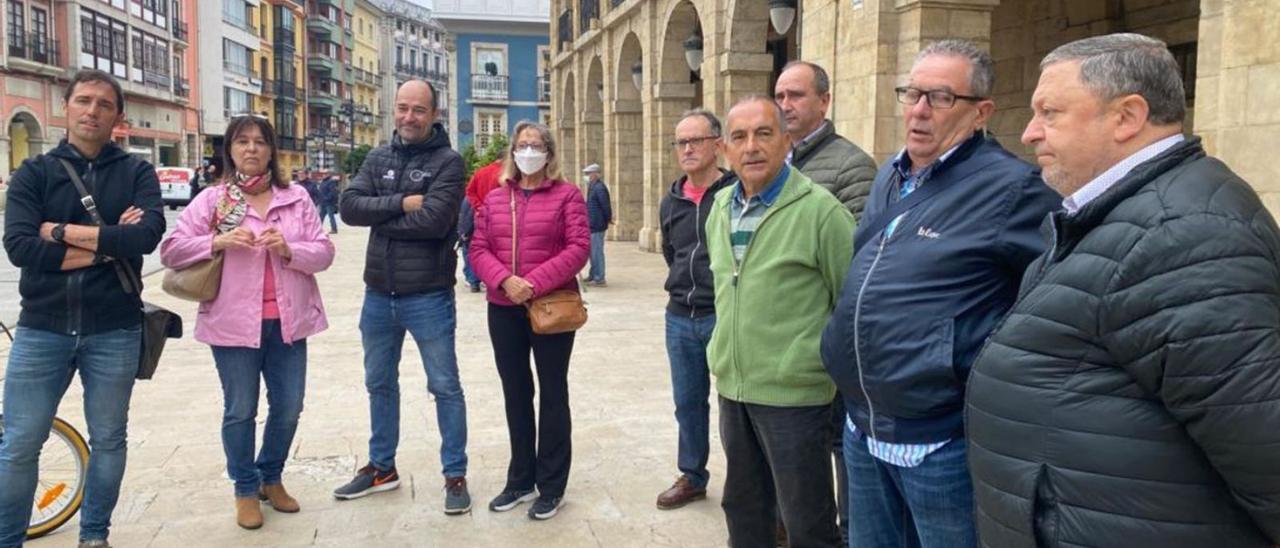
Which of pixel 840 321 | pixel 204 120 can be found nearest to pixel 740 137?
pixel 840 321

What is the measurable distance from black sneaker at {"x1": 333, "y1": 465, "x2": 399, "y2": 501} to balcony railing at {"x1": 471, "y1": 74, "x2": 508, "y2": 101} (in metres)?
46.4

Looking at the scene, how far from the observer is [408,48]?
8531 centimetres

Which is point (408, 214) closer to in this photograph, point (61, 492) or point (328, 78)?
point (61, 492)

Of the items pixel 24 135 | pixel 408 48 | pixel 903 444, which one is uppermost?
pixel 408 48

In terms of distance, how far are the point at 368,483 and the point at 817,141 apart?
2.77m

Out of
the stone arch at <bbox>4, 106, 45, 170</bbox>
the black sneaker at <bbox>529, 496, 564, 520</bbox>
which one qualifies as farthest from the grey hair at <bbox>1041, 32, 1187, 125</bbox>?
the stone arch at <bbox>4, 106, 45, 170</bbox>

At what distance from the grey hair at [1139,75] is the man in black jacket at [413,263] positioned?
3105 millimetres

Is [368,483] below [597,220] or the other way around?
below

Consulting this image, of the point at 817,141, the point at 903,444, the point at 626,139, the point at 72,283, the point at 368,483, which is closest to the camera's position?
the point at 903,444

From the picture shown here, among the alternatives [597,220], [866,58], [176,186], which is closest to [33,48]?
[176,186]

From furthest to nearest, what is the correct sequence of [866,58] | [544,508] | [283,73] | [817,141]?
[283,73] → [866,58] → [544,508] → [817,141]

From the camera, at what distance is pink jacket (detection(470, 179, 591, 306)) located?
4188 mm

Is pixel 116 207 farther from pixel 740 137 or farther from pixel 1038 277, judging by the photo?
pixel 1038 277

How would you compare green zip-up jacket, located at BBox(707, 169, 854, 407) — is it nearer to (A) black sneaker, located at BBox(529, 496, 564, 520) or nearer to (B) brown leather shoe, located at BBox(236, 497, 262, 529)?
(A) black sneaker, located at BBox(529, 496, 564, 520)
